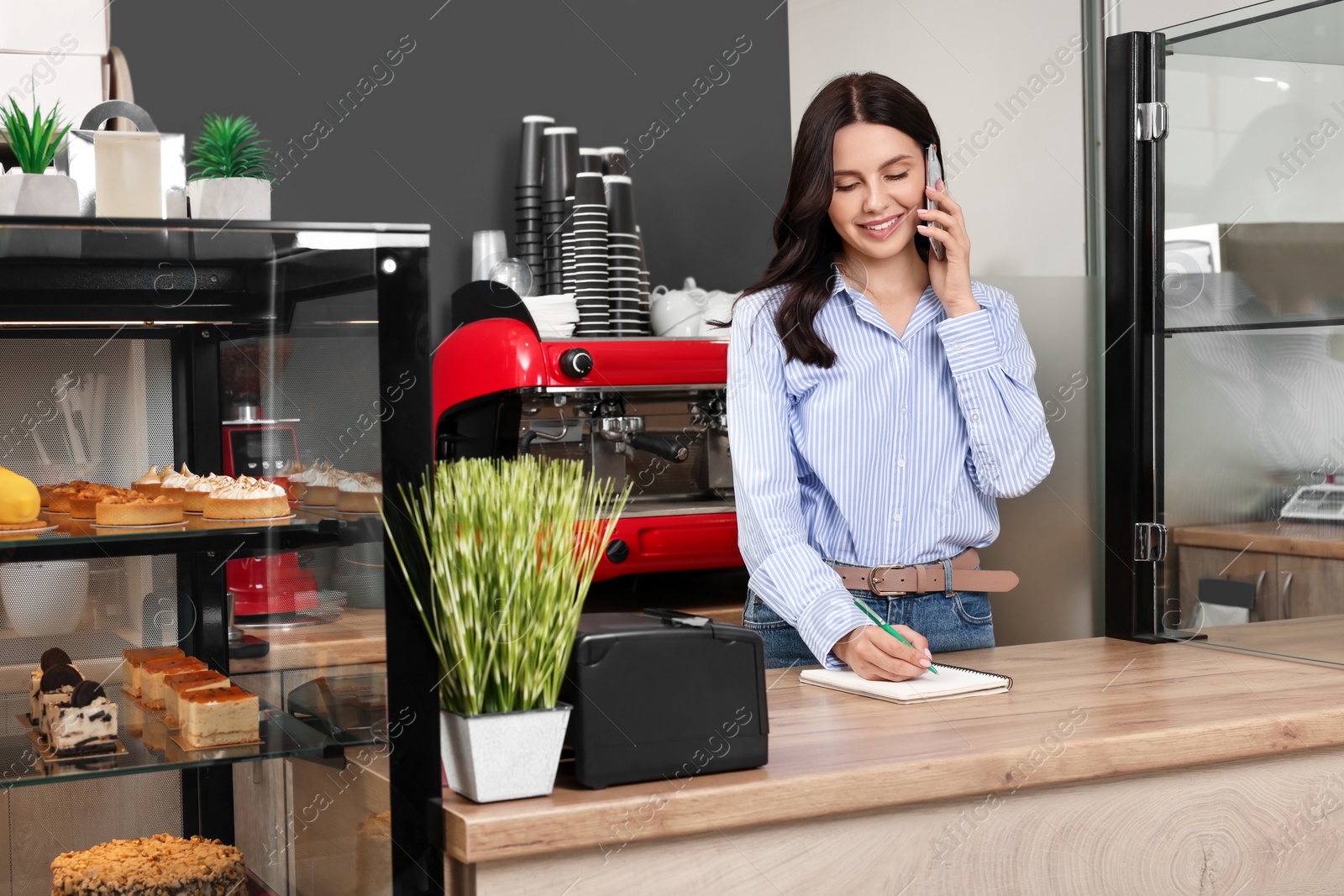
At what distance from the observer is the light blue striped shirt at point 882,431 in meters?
1.79

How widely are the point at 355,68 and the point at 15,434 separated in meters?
1.70

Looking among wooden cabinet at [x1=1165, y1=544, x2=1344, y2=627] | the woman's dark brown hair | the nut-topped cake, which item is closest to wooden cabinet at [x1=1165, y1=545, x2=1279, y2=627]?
wooden cabinet at [x1=1165, y1=544, x2=1344, y2=627]

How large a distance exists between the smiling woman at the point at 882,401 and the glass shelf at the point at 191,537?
0.74 meters

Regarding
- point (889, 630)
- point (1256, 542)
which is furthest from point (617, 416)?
point (1256, 542)

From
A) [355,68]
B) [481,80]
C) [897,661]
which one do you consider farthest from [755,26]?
[897,661]

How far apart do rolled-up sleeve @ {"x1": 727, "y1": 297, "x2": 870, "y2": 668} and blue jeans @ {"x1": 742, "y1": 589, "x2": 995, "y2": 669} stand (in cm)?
12

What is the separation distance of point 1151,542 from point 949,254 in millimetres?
593

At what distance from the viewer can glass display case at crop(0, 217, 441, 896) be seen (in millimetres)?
1092

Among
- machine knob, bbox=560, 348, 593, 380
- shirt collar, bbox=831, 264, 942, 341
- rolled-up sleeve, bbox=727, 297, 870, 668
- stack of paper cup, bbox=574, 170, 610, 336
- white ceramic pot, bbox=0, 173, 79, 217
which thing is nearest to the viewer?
white ceramic pot, bbox=0, 173, 79, 217

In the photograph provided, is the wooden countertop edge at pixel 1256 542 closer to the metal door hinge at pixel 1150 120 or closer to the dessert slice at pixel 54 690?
the metal door hinge at pixel 1150 120

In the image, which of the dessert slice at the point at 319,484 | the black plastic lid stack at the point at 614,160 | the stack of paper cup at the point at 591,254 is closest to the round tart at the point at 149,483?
the dessert slice at the point at 319,484

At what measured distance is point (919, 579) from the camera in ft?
5.95

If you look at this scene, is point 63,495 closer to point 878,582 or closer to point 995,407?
point 878,582

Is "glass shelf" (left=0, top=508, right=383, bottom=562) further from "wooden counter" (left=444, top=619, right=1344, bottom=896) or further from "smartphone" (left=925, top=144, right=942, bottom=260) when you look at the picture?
"smartphone" (left=925, top=144, right=942, bottom=260)
